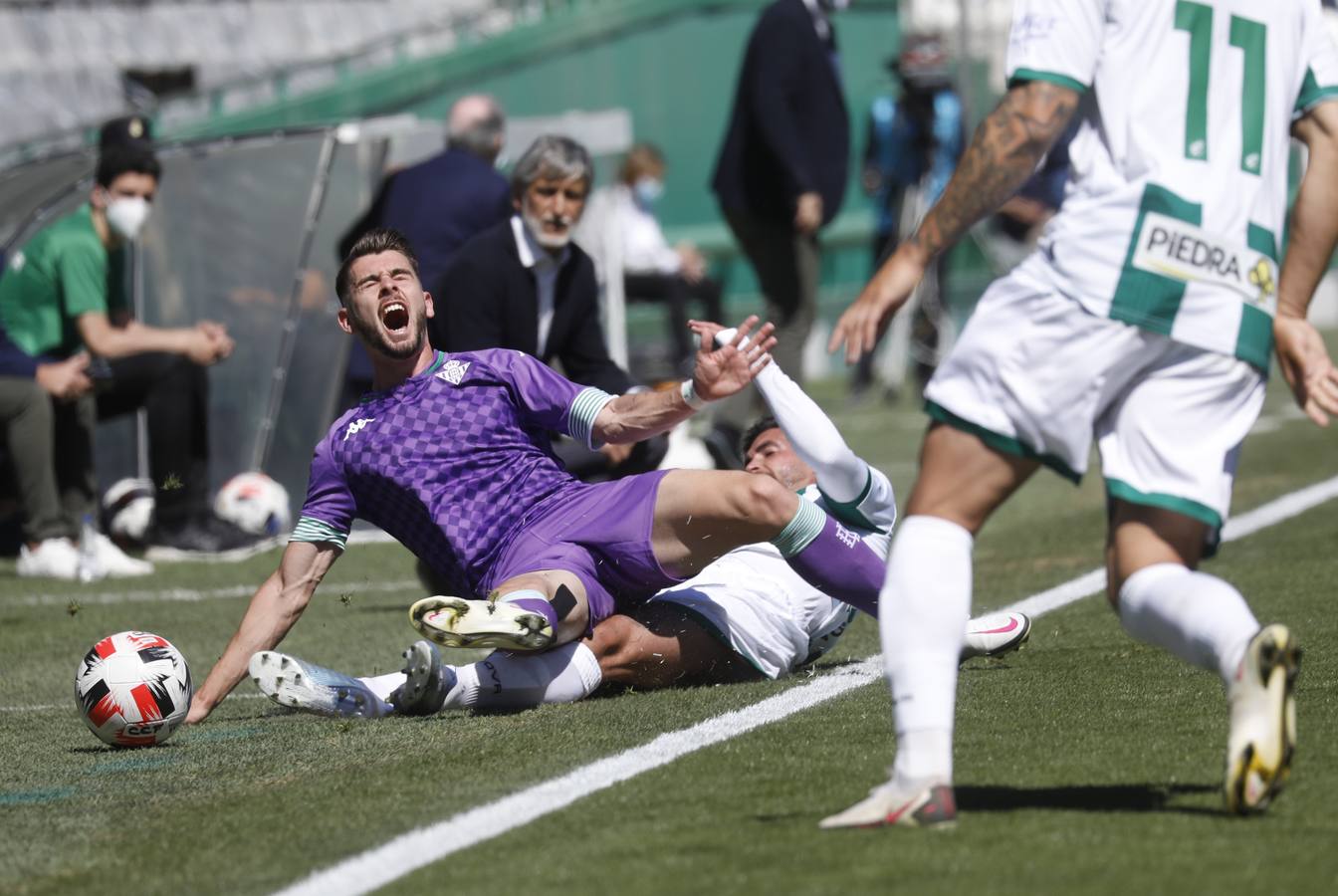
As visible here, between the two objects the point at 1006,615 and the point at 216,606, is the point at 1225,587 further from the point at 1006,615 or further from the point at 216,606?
the point at 216,606

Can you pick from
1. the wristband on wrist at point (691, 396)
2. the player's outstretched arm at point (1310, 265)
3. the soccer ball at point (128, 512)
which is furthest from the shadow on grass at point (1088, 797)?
the soccer ball at point (128, 512)

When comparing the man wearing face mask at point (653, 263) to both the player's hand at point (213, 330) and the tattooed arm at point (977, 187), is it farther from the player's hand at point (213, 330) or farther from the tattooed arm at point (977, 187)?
the tattooed arm at point (977, 187)

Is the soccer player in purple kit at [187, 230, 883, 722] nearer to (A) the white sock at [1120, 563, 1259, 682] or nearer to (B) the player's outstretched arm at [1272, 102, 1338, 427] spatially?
(A) the white sock at [1120, 563, 1259, 682]

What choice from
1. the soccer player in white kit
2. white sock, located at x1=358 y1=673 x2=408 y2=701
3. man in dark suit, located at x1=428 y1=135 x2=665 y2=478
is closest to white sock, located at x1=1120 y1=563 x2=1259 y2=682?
the soccer player in white kit

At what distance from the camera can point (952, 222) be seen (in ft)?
12.9

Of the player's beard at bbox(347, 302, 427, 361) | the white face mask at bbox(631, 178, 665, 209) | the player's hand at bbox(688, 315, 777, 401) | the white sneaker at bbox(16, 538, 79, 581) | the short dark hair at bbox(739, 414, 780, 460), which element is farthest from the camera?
the white face mask at bbox(631, 178, 665, 209)

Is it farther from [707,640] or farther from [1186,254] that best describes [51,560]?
[1186,254]

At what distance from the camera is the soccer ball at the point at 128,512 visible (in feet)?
34.4

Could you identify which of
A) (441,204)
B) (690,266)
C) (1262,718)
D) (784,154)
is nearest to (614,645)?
(1262,718)

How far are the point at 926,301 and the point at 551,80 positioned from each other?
4.32 m

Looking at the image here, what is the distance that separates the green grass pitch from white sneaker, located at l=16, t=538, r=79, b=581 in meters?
2.38

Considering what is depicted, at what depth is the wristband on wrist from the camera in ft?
17.7

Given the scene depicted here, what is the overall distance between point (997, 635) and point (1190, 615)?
6.71ft

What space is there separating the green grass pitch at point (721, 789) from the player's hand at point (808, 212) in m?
3.96
